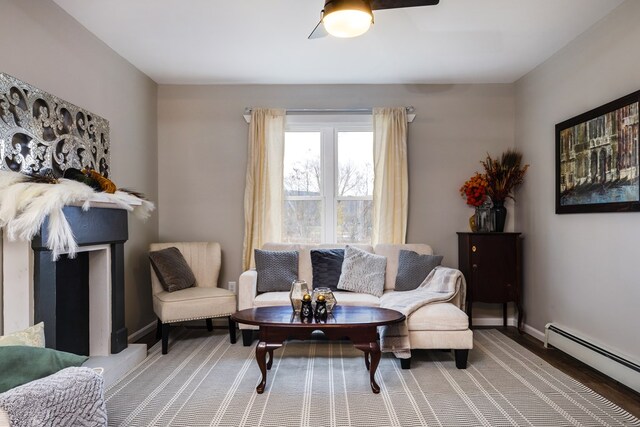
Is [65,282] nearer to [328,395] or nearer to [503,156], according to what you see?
[328,395]

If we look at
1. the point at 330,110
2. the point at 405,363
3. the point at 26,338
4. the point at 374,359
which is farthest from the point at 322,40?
the point at 26,338

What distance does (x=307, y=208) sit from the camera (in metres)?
4.89

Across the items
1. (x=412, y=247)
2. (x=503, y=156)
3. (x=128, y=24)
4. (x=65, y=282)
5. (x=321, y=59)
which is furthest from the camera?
(x=503, y=156)

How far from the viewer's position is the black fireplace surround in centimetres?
253

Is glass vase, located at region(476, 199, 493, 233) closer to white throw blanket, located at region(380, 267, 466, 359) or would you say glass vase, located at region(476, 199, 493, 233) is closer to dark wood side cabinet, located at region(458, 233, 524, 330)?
dark wood side cabinet, located at region(458, 233, 524, 330)

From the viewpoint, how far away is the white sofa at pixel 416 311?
329cm

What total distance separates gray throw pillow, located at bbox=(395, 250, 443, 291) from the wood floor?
3.43 feet

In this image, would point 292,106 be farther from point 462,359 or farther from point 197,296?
point 462,359

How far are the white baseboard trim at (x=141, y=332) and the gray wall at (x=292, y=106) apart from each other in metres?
0.86

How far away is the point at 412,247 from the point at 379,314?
1423 mm

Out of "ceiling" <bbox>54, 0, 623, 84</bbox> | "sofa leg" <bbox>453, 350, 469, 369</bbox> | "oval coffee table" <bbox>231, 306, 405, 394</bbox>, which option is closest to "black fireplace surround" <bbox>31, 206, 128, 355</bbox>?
"oval coffee table" <bbox>231, 306, 405, 394</bbox>

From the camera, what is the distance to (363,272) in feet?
13.5

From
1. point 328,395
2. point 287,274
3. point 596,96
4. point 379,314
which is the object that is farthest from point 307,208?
point 596,96

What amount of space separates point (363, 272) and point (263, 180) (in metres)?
1.47
